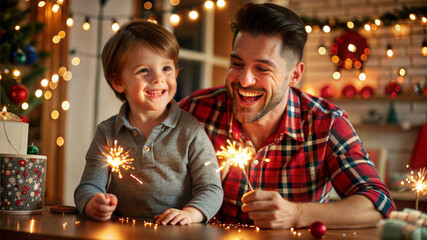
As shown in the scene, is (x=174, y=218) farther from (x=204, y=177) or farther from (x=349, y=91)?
(x=349, y=91)

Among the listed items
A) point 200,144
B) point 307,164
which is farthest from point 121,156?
point 307,164

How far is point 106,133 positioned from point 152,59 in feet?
0.92

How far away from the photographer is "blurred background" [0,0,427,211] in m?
4.07

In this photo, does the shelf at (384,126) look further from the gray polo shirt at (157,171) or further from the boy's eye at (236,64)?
the gray polo shirt at (157,171)

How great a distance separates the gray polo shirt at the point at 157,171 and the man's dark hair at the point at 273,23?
46 cm

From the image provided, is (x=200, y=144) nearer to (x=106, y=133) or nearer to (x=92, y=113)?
(x=106, y=133)

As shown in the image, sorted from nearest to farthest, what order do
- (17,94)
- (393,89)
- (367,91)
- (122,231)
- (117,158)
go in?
1. (122,231)
2. (117,158)
3. (17,94)
4. (393,89)
5. (367,91)

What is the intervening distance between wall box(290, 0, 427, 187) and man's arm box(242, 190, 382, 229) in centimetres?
350

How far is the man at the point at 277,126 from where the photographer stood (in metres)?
1.77

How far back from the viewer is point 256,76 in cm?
179

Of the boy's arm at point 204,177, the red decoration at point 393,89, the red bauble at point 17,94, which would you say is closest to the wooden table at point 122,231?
the boy's arm at point 204,177

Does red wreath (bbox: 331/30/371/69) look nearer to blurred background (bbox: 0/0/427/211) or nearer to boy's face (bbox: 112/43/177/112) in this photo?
blurred background (bbox: 0/0/427/211)

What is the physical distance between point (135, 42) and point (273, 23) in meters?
0.50

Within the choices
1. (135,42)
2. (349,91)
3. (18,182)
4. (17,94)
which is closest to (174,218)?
(18,182)
